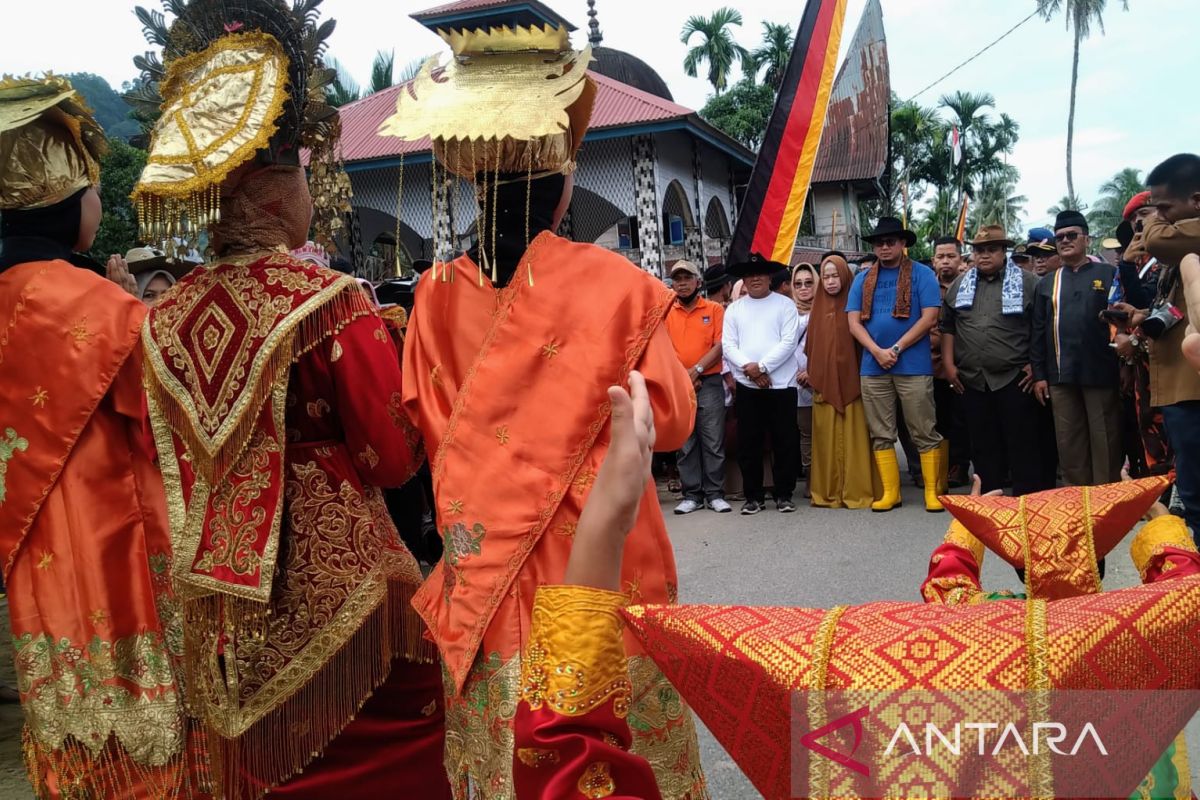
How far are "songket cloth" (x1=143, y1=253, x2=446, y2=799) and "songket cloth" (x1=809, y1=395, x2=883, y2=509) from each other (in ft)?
18.4

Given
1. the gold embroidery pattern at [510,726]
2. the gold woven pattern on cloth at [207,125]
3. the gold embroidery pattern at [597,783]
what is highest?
the gold woven pattern on cloth at [207,125]

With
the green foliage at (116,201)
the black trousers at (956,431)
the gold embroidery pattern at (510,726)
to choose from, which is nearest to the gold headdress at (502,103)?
the gold embroidery pattern at (510,726)

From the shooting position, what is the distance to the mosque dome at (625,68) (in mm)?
23453

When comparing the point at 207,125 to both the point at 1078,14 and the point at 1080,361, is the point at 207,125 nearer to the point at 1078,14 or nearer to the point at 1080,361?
the point at 1080,361

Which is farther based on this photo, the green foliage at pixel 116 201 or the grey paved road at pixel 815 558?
the green foliage at pixel 116 201

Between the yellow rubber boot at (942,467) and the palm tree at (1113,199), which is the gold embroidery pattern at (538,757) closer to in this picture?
the yellow rubber boot at (942,467)

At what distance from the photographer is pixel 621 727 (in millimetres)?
1037

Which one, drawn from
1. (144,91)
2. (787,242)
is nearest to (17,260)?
(144,91)

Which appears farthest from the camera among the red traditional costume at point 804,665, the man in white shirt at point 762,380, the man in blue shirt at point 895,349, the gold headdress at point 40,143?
the man in white shirt at point 762,380

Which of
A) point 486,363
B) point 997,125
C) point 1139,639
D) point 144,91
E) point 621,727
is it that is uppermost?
point 997,125

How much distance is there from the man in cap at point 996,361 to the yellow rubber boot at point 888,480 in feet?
1.95

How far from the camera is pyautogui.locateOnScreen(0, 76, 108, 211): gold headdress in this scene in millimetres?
2479

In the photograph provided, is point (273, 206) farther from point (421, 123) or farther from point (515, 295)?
point (515, 295)

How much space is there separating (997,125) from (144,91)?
53.3 meters
